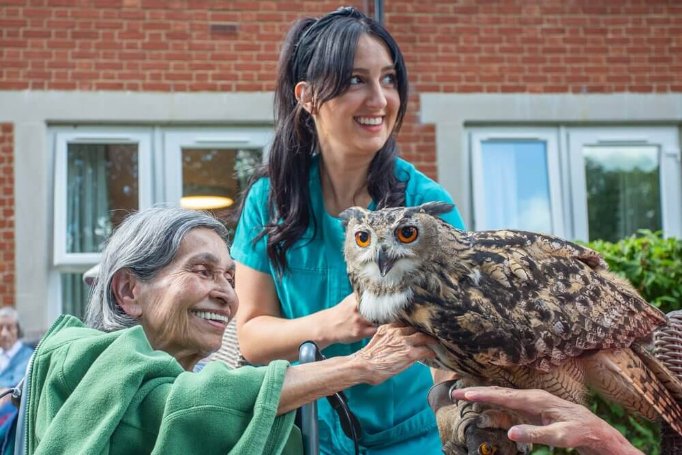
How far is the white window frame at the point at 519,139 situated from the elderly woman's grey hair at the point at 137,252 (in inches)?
211

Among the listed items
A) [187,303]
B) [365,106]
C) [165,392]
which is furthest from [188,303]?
[365,106]

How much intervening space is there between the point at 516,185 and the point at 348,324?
18.8 feet

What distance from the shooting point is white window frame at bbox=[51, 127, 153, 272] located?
711cm

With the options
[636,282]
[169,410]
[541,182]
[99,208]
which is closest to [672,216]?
[541,182]

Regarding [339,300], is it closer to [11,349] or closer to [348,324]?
[348,324]

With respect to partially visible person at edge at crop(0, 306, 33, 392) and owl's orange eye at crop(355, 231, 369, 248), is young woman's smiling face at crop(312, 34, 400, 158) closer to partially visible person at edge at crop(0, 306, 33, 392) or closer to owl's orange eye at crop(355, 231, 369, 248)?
owl's orange eye at crop(355, 231, 369, 248)

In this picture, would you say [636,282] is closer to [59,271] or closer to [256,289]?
A: [256,289]

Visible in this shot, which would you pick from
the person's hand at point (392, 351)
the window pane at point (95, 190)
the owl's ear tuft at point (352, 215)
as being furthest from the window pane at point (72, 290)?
the person's hand at point (392, 351)

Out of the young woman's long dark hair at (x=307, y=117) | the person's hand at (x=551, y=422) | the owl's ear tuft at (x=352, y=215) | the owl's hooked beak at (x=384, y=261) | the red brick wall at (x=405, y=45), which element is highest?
the red brick wall at (x=405, y=45)

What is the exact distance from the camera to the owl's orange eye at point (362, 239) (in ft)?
6.50

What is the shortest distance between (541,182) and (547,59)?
924mm

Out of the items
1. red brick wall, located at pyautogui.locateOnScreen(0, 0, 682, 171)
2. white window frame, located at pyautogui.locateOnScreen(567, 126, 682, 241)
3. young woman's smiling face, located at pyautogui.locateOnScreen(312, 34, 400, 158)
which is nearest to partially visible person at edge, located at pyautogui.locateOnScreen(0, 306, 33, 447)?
red brick wall, located at pyautogui.locateOnScreen(0, 0, 682, 171)

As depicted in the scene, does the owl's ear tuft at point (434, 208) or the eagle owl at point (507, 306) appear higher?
the owl's ear tuft at point (434, 208)

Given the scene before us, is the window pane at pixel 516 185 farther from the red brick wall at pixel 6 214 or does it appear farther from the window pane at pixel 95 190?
the red brick wall at pixel 6 214
